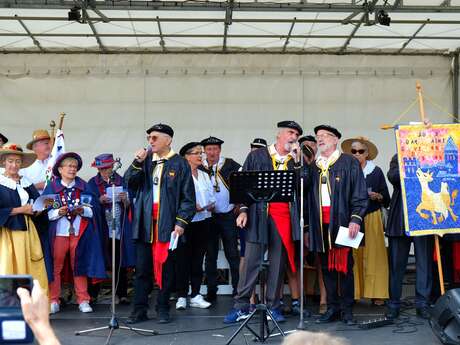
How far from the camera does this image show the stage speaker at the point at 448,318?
464cm

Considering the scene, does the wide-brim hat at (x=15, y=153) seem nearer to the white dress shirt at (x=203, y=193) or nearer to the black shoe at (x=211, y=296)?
the white dress shirt at (x=203, y=193)

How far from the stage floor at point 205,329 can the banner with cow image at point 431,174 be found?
983 millimetres

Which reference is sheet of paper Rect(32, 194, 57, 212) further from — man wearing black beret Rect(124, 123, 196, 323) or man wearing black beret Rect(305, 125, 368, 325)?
man wearing black beret Rect(305, 125, 368, 325)

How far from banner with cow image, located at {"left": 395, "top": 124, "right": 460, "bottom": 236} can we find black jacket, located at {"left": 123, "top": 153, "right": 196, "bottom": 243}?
1993mm

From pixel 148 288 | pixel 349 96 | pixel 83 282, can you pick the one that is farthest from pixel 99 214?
pixel 349 96

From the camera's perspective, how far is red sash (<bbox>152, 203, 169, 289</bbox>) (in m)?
5.71

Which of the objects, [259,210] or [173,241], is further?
[259,210]

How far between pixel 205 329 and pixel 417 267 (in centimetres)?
212

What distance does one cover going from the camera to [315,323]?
19.0 ft

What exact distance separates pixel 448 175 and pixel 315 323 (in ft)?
6.04

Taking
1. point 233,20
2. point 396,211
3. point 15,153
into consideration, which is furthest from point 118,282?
point 233,20

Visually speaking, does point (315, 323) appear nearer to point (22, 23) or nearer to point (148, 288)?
point (148, 288)

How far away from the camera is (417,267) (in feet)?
19.7

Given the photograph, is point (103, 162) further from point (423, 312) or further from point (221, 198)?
point (423, 312)
